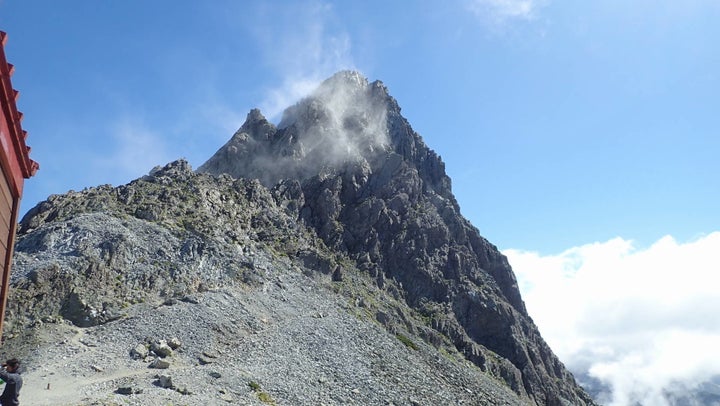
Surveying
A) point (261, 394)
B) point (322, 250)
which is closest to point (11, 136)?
point (261, 394)

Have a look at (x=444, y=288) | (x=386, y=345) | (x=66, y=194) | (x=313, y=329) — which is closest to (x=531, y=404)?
(x=444, y=288)

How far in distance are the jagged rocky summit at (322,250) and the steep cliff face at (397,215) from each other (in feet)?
1.19

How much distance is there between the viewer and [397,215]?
122438 millimetres

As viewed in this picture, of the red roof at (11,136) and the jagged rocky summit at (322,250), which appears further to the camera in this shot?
the jagged rocky summit at (322,250)

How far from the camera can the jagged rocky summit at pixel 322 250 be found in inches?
2480

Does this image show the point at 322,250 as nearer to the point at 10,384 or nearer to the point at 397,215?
the point at 397,215

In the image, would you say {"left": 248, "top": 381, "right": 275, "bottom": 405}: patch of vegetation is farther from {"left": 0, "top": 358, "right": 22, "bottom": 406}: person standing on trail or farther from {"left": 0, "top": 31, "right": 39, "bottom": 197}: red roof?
{"left": 0, "top": 31, "right": 39, "bottom": 197}: red roof

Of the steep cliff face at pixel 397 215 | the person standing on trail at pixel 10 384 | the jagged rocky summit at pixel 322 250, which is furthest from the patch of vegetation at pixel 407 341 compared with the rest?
the person standing on trail at pixel 10 384

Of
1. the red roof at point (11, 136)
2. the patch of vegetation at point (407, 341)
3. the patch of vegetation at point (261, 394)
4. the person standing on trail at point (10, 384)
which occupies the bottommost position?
the person standing on trail at point (10, 384)

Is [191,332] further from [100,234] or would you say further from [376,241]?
[376,241]

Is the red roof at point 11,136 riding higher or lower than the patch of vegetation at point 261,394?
lower

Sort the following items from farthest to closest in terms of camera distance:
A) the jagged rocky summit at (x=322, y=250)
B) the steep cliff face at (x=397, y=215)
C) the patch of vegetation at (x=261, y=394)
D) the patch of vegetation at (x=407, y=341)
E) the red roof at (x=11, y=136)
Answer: the steep cliff face at (x=397, y=215), the patch of vegetation at (x=407, y=341), the jagged rocky summit at (x=322, y=250), the patch of vegetation at (x=261, y=394), the red roof at (x=11, y=136)

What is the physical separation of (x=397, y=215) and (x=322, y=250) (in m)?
22.2

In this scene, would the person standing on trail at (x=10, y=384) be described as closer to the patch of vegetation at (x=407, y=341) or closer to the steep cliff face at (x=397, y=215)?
the patch of vegetation at (x=407, y=341)
